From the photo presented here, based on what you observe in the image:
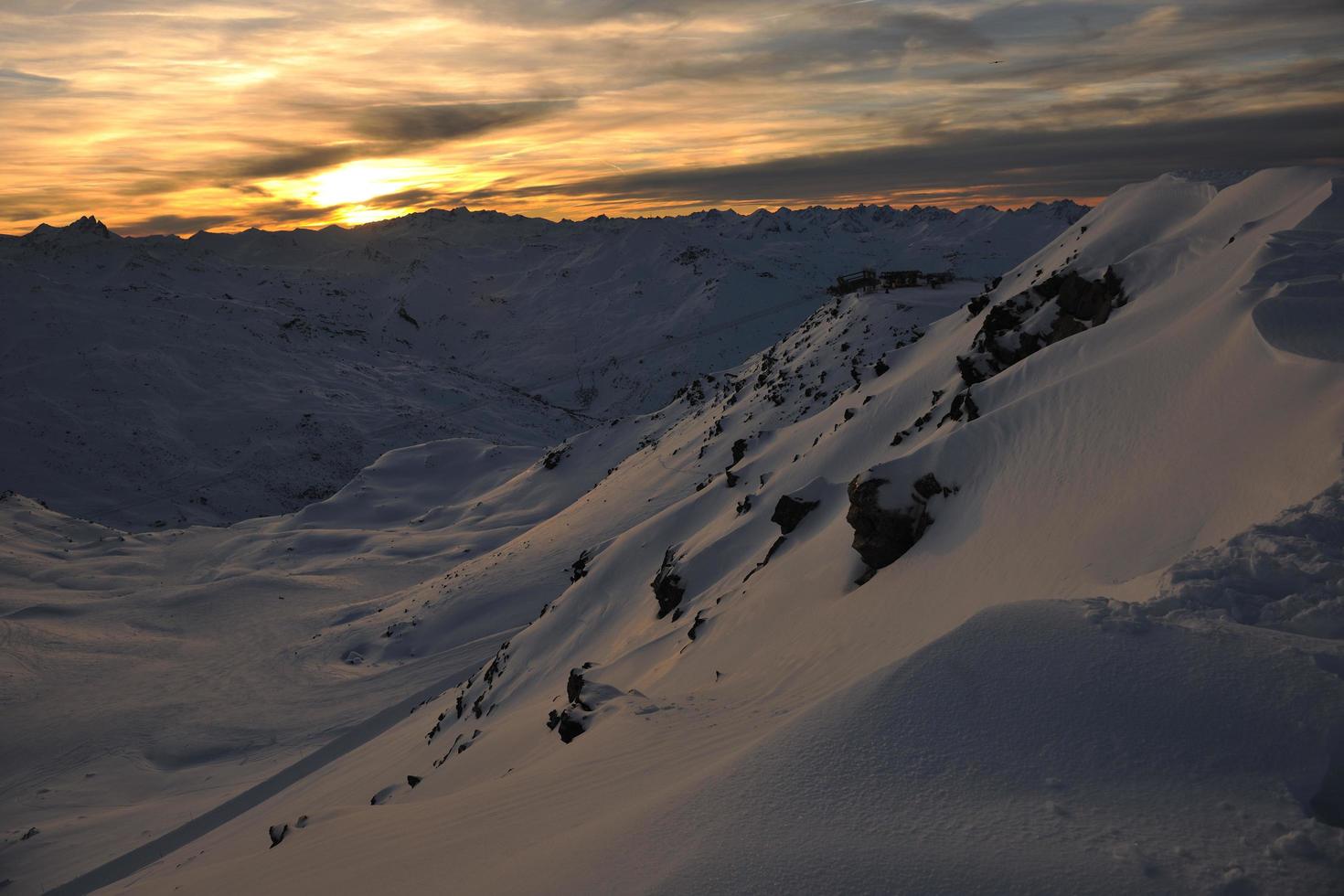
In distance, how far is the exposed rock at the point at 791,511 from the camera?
14.1 metres

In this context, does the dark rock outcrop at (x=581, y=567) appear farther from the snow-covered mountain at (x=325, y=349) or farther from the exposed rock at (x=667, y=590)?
the snow-covered mountain at (x=325, y=349)

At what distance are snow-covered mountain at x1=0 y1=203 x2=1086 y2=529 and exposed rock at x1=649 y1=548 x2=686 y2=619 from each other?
3746 centimetres

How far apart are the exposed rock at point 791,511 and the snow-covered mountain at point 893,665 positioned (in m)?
0.07

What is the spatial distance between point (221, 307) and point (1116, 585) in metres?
86.0

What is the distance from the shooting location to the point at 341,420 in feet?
196

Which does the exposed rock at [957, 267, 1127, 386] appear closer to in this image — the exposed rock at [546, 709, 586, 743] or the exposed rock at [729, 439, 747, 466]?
the exposed rock at [729, 439, 747, 466]

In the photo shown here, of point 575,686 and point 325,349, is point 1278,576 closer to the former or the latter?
point 575,686

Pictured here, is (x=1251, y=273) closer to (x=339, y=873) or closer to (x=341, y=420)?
(x=339, y=873)

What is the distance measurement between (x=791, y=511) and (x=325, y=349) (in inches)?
2863

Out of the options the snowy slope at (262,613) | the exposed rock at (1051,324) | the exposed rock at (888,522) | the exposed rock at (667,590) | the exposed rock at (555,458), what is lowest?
the snowy slope at (262,613)

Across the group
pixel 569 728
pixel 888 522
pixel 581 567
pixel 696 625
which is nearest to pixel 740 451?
pixel 581 567

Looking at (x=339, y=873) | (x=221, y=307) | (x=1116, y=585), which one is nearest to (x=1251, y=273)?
(x=1116, y=585)

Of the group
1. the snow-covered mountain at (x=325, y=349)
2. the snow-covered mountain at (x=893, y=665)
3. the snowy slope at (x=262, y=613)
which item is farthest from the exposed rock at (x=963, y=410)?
the snow-covered mountain at (x=325, y=349)

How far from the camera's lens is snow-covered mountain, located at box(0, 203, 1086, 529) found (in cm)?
5025
